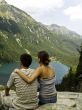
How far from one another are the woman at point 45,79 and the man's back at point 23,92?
50 cm

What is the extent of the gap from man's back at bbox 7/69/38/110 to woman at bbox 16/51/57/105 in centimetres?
50

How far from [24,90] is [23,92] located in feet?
0.28

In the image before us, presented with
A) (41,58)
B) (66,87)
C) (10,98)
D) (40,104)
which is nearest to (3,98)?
(10,98)

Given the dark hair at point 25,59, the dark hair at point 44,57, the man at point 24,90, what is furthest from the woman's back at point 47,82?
the dark hair at point 25,59

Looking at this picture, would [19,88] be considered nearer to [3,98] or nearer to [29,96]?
[29,96]

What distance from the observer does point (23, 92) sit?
11.7 metres

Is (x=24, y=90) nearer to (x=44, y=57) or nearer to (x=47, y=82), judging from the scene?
(x=47, y=82)

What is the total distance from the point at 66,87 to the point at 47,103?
311ft

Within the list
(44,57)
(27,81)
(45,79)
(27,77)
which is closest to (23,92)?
(27,81)

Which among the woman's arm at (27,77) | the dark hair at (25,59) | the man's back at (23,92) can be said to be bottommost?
the man's back at (23,92)

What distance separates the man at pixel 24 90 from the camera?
11.6 m

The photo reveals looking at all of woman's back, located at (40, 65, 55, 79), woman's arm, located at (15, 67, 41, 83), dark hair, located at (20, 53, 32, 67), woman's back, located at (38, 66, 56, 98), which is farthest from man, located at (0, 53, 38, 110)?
woman's back, located at (38, 66, 56, 98)

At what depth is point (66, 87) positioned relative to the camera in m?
107

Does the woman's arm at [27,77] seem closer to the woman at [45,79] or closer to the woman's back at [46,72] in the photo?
the woman at [45,79]
